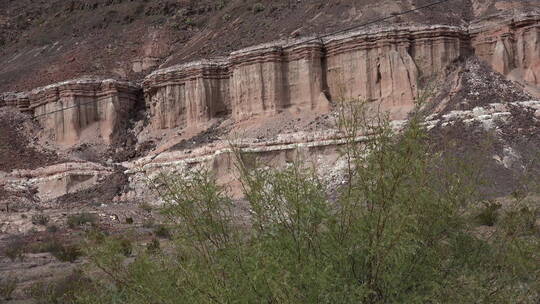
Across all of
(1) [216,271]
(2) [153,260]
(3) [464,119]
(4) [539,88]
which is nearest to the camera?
(1) [216,271]

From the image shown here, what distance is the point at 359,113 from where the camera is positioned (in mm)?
6141

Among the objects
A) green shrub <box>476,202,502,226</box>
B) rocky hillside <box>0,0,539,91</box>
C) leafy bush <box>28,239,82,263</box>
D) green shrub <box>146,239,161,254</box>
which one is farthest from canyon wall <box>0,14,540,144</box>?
green shrub <box>476,202,502,226</box>

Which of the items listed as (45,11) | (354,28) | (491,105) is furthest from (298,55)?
(45,11)

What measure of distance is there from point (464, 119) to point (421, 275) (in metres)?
24.5

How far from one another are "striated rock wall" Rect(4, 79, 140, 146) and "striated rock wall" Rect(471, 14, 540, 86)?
72.5 ft

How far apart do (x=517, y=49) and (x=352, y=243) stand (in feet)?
108

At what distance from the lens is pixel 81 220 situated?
91.3 feet

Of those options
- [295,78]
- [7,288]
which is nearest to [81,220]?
[7,288]

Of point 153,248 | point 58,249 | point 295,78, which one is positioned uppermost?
point 295,78

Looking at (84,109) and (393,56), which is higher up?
(393,56)

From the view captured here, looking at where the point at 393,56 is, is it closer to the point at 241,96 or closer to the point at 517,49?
the point at 517,49

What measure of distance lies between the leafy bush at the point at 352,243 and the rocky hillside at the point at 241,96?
754 inches

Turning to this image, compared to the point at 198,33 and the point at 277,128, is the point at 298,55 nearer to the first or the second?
the point at 277,128

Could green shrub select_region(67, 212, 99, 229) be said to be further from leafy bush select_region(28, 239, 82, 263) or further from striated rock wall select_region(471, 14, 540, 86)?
striated rock wall select_region(471, 14, 540, 86)
